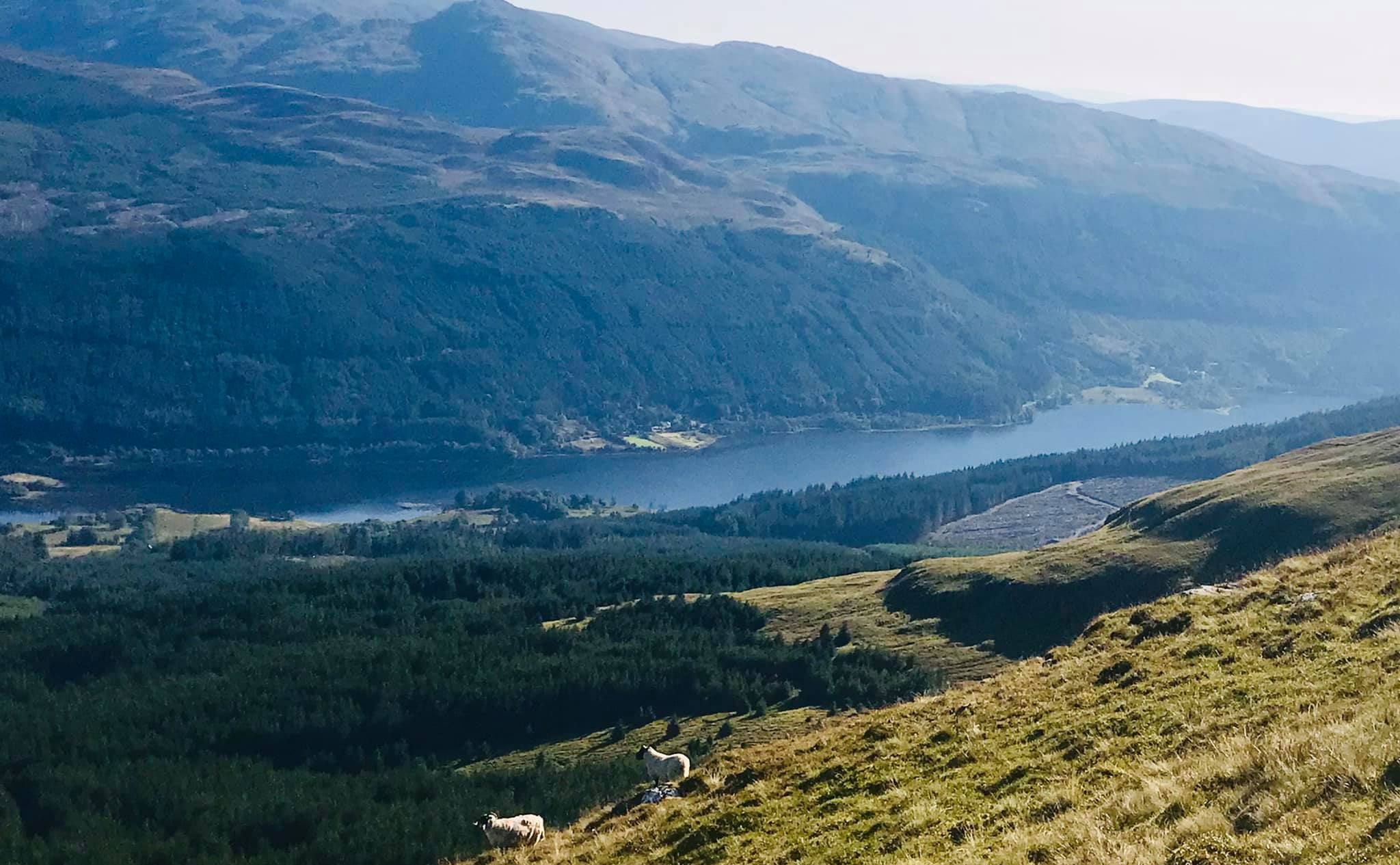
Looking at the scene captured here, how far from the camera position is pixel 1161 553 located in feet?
A: 385

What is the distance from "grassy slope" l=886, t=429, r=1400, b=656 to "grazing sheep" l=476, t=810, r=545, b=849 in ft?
231

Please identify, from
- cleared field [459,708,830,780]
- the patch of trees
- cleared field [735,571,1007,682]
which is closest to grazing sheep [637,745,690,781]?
the patch of trees

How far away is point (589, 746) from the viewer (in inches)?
4461

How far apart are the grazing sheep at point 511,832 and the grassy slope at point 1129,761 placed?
2.04 m

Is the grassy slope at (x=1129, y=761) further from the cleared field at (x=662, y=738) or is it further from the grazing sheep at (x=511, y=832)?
the cleared field at (x=662, y=738)

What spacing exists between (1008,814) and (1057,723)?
25.6 ft

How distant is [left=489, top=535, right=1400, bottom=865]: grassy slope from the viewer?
25.6 m

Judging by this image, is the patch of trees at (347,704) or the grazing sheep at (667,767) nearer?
the grazing sheep at (667,767)

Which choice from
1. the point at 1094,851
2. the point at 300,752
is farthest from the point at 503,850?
the point at 300,752

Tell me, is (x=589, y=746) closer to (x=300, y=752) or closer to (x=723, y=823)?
(x=300, y=752)

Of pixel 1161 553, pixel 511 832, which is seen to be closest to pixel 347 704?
pixel 1161 553

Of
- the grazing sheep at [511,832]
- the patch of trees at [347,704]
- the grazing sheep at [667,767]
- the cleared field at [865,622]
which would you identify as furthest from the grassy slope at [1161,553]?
the grazing sheep at [511,832]

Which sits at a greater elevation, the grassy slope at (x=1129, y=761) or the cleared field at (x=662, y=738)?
the grassy slope at (x=1129, y=761)

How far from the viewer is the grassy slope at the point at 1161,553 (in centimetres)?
11069
